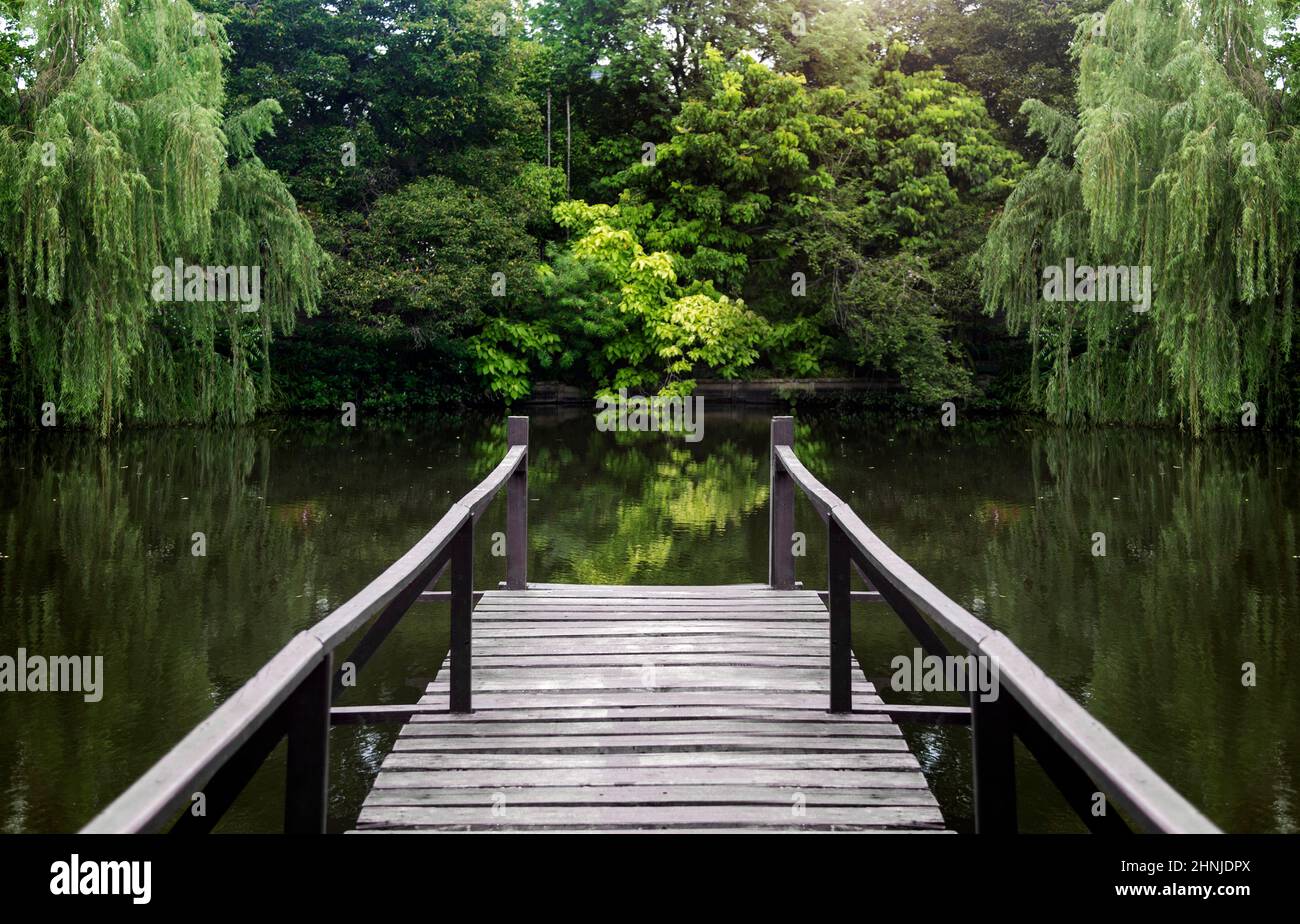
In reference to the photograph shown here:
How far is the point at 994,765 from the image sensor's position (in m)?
2.46

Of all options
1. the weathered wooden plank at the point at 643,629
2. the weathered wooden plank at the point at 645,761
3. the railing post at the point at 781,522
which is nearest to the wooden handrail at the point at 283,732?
the weathered wooden plank at the point at 645,761

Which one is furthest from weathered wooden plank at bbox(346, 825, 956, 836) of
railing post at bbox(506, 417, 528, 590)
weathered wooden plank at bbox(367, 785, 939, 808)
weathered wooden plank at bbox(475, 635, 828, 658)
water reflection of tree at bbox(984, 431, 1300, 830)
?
railing post at bbox(506, 417, 528, 590)

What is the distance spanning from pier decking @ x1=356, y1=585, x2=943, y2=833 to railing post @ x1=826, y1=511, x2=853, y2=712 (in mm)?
85

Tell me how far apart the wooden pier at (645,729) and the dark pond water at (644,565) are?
0.59m

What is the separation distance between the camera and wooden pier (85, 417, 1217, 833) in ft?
6.64

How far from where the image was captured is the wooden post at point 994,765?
244 centimetres

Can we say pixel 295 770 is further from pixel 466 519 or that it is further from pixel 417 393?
pixel 417 393

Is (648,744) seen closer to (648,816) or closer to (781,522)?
(648,816)

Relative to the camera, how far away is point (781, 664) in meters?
4.94

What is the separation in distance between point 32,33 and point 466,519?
46.2ft

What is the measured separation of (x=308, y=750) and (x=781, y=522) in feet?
Answer: 14.6

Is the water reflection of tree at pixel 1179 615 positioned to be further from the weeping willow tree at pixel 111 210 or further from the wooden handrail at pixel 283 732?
the weeping willow tree at pixel 111 210

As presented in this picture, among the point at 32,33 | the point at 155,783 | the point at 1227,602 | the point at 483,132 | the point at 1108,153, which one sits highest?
the point at 483,132
